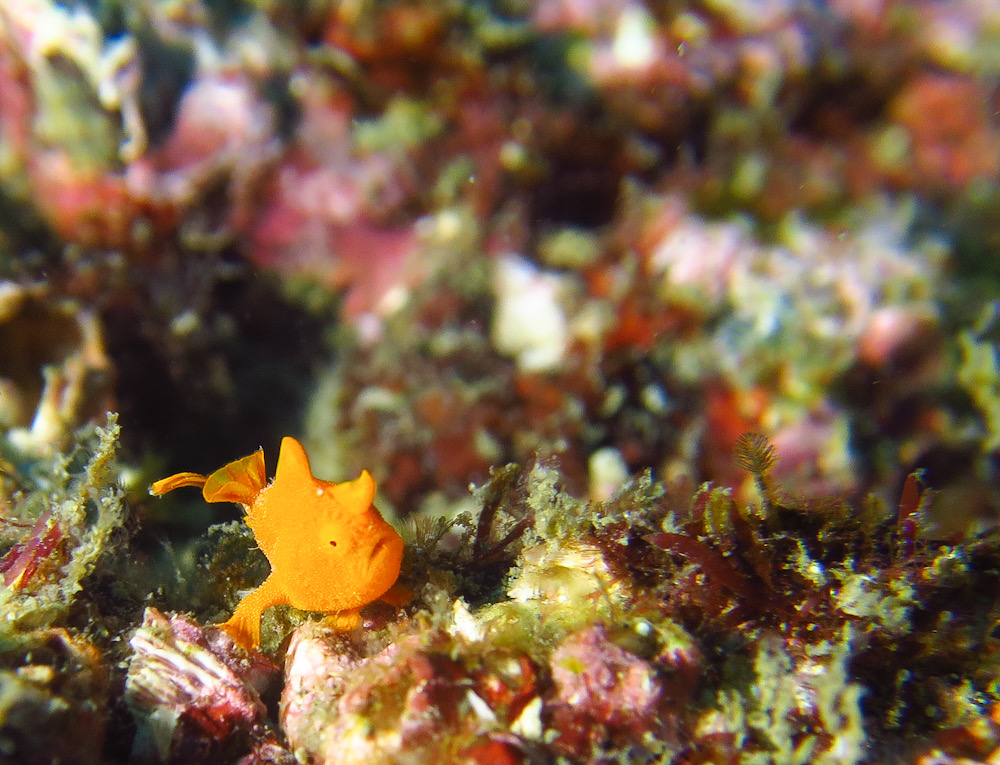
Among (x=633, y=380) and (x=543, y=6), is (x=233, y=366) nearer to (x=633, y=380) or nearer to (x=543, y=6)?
(x=633, y=380)

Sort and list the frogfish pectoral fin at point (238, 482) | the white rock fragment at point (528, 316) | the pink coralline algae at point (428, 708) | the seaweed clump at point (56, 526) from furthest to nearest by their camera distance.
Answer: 1. the white rock fragment at point (528, 316)
2. the frogfish pectoral fin at point (238, 482)
3. the seaweed clump at point (56, 526)
4. the pink coralline algae at point (428, 708)

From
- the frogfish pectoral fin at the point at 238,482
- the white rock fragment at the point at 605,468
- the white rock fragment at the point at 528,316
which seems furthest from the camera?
the white rock fragment at the point at 605,468

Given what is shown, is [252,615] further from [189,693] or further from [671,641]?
[671,641]

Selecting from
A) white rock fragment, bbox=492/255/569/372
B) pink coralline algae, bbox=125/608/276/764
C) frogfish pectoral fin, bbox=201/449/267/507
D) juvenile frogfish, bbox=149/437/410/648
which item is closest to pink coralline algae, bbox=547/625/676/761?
juvenile frogfish, bbox=149/437/410/648

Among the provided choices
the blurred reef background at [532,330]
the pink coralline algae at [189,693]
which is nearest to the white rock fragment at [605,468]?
the blurred reef background at [532,330]

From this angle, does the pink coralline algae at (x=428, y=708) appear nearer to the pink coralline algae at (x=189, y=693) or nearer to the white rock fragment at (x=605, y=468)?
the pink coralline algae at (x=189, y=693)
